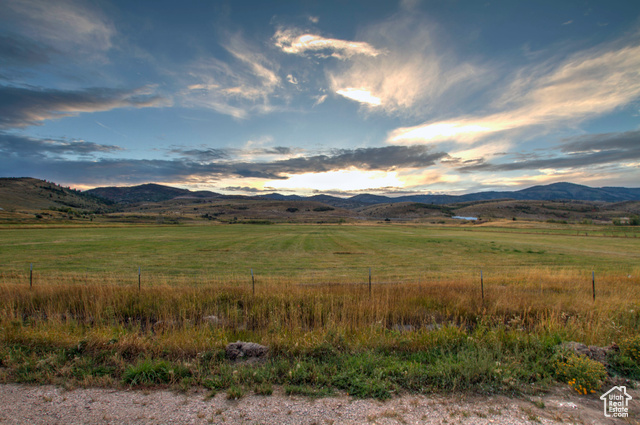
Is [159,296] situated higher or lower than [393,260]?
higher

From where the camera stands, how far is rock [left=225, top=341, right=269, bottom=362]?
6.84m

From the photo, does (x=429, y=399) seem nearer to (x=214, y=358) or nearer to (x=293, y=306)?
(x=214, y=358)

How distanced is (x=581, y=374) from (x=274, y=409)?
5.79 meters

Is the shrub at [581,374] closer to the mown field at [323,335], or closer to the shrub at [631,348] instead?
the mown field at [323,335]

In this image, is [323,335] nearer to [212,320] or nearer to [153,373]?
[153,373]

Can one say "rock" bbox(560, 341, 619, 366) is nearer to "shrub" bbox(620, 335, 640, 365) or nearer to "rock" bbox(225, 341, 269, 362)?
"shrub" bbox(620, 335, 640, 365)

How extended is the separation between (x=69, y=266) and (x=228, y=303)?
854 inches

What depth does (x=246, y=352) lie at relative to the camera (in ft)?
22.7

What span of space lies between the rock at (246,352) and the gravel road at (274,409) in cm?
159

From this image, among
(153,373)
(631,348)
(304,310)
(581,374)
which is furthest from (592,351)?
(153,373)

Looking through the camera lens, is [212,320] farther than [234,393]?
Yes

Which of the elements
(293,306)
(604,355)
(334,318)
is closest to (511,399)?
(604,355)

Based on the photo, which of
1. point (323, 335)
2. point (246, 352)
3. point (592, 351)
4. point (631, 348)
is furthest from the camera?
point (323, 335)

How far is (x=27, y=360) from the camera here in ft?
20.1
